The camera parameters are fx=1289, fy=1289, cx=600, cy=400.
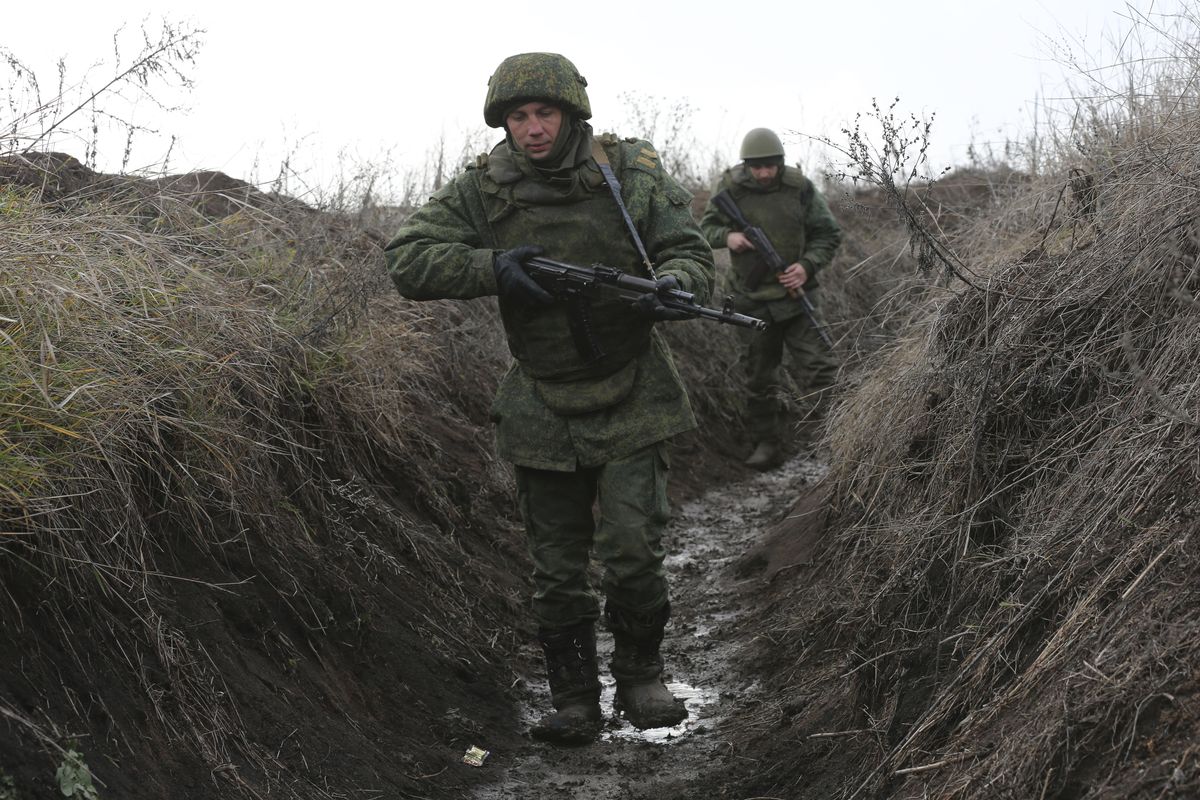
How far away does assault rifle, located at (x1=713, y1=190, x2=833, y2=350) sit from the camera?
9.12 metres

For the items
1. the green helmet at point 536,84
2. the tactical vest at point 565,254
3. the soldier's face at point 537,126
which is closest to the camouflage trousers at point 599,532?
the tactical vest at point 565,254

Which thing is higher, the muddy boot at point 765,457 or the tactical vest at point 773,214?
Answer: the tactical vest at point 773,214

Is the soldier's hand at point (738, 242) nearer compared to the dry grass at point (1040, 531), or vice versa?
the dry grass at point (1040, 531)

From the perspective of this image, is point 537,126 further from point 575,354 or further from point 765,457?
point 765,457

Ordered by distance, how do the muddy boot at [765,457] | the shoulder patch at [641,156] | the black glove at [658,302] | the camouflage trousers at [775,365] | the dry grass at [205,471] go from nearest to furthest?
the dry grass at [205,471] → the black glove at [658,302] → the shoulder patch at [641,156] → the camouflage trousers at [775,365] → the muddy boot at [765,457]

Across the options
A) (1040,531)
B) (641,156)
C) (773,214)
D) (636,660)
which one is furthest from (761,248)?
(1040,531)

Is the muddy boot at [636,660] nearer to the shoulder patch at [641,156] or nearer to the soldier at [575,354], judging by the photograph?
the soldier at [575,354]

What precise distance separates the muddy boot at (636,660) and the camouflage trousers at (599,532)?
0.05m

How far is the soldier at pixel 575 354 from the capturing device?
4363 millimetres

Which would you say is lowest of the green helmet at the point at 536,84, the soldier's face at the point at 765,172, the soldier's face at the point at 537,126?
the soldier's face at the point at 537,126

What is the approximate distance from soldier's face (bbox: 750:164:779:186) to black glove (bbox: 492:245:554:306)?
206 inches

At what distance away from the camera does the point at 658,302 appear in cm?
420

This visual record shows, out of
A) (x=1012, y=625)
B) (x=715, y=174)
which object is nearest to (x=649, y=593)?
(x=1012, y=625)

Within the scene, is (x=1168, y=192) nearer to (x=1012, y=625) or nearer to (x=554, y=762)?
(x=1012, y=625)
